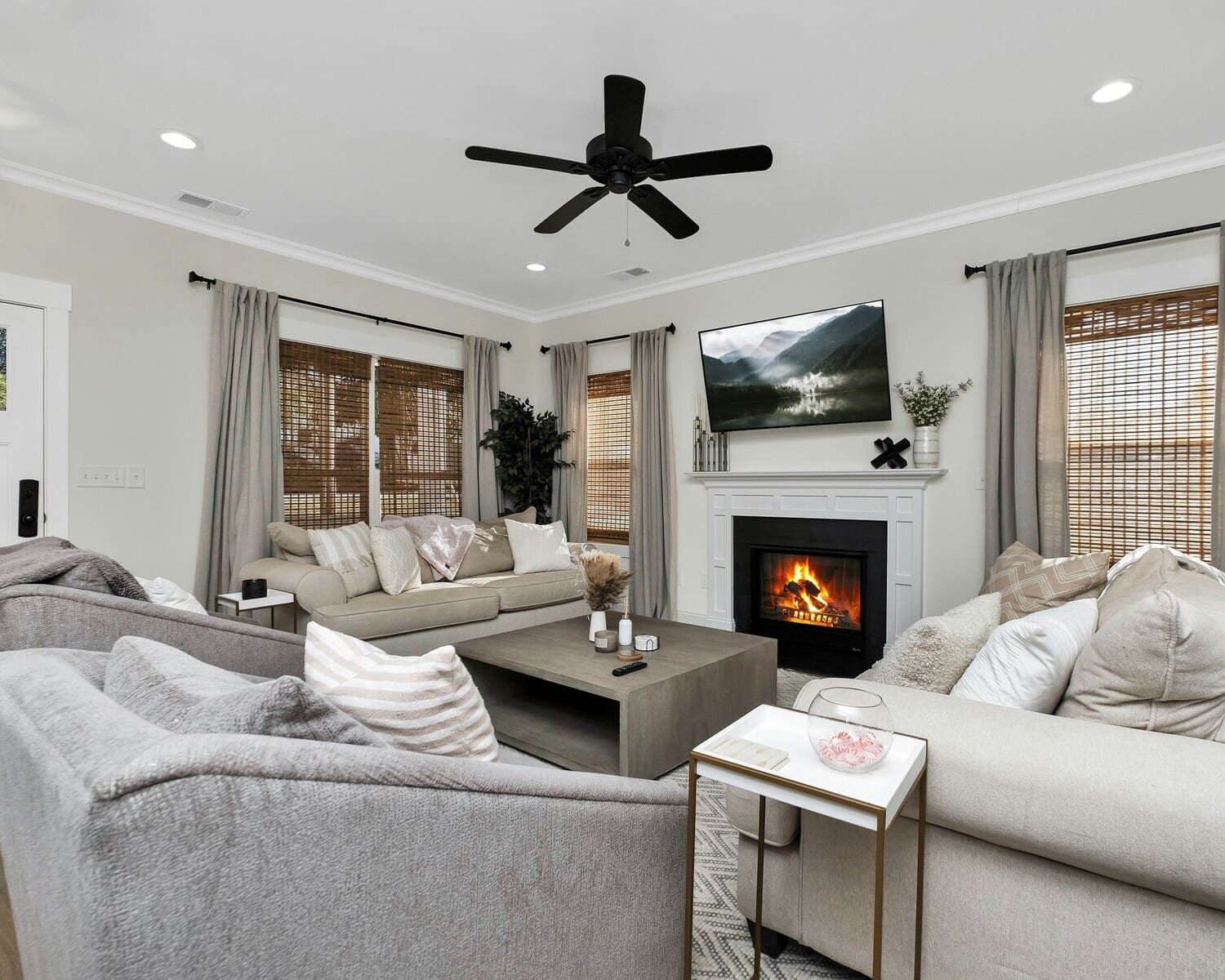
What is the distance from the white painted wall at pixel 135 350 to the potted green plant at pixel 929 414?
4.06 m

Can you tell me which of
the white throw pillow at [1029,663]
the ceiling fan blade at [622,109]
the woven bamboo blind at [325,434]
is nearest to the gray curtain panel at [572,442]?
the woven bamboo blind at [325,434]

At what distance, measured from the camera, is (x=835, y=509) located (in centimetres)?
422

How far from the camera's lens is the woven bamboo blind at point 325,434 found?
14.1 feet

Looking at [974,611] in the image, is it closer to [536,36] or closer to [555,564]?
[536,36]

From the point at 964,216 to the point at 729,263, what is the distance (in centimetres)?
149

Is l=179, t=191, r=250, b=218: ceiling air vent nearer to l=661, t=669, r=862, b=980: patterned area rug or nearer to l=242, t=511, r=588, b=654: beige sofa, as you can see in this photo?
l=242, t=511, r=588, b=654: beige sofa

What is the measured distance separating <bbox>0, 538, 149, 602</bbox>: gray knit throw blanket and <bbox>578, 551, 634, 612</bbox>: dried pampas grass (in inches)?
62.6

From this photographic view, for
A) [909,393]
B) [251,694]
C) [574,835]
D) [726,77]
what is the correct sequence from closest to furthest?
[251,694] → [574,835] → [726,77] → [909,393]

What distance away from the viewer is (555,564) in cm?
475

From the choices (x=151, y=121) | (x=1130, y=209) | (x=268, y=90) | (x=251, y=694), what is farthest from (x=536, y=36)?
(x=1130, y=209)

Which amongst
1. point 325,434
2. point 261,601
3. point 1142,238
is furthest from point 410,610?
point 1142,238

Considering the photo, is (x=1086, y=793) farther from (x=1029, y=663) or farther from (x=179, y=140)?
(x=179, y=140)

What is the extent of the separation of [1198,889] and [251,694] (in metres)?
1.48

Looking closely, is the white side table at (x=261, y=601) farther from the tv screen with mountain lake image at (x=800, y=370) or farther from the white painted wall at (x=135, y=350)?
the tv screen with mountain lake image at (x=800, y=370)
